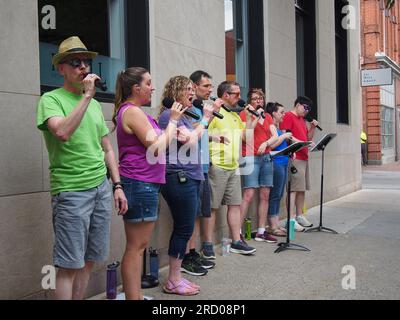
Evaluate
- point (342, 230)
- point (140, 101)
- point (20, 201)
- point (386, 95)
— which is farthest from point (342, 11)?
point (386, 95)

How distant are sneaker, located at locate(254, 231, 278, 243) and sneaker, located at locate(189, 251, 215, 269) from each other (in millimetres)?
1422

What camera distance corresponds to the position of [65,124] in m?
2.77

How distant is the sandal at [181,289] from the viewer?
4141mm

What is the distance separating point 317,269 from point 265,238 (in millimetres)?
1339

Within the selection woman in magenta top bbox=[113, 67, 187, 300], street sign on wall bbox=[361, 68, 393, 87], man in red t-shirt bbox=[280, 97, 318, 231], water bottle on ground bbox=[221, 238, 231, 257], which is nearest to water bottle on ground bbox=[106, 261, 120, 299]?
woman in magenta top bbox=[113, 67, 187, 300]

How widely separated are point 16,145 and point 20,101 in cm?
33

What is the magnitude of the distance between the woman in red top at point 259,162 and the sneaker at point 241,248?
1.65 feet

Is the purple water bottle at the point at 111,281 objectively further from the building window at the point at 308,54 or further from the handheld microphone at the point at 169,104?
the building window at the point at 308,54

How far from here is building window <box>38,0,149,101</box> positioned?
409cm

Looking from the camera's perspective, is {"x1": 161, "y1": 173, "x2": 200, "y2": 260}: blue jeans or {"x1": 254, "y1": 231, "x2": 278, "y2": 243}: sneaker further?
{"x1": 254, "y1": 231, "x2": 278, "y2": 243}: sneaker

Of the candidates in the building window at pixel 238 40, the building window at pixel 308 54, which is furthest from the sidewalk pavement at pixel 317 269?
the building window at pixel 308 54

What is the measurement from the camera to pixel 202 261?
495cm

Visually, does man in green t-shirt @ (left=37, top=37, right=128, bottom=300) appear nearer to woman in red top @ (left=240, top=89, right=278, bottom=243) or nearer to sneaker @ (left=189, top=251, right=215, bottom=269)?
sneaker @ (left=189, top=251, right=215, bottom=269)

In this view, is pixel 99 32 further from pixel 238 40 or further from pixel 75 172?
pixel 238 40
